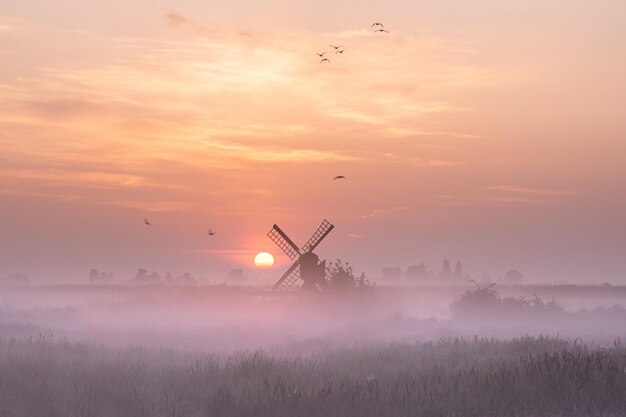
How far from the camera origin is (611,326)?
145ft

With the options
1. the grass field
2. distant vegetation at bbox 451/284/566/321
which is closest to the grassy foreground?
the grass field

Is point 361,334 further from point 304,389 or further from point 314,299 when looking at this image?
point 304,389

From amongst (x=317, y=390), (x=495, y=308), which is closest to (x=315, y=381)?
(x=317, y=390)

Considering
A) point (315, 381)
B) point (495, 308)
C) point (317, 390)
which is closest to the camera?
point (317, 390)

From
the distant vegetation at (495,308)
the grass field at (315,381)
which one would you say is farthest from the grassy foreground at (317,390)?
the distant vegetation at (495,308)

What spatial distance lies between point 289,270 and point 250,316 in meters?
10.1

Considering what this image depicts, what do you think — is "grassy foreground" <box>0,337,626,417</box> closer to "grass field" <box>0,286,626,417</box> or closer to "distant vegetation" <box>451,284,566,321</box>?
"grass field" <box>0,286,626,417</box>

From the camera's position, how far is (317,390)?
14477mm

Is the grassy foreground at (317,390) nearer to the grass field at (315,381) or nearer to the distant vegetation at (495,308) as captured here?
the grass field at (315,381)

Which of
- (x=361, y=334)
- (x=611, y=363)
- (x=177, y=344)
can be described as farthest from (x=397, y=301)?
(x=611, y=363)

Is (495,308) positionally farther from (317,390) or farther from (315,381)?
(317,390)

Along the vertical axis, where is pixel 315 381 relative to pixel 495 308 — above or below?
below

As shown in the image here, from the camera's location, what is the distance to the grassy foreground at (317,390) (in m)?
13.0

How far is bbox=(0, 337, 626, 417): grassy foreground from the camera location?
1297 centimetres
